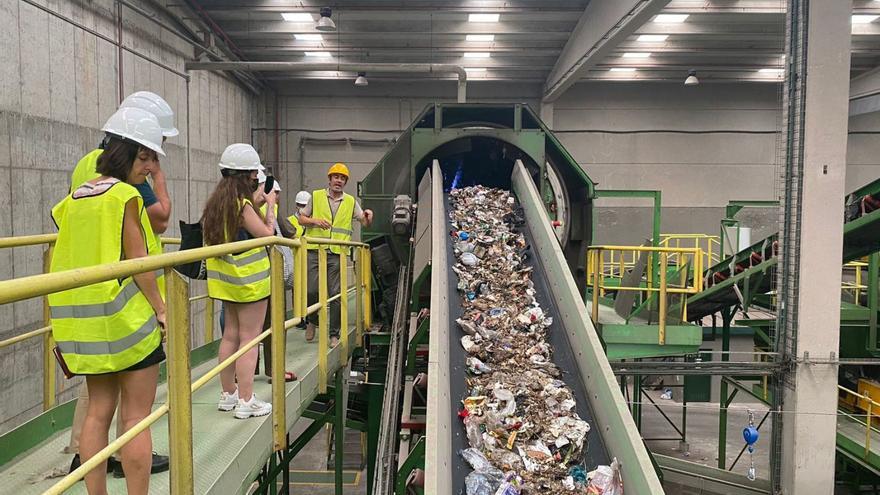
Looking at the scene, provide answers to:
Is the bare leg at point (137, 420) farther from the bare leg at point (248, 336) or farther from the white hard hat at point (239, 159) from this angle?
the white hard hat at point (239, 159)

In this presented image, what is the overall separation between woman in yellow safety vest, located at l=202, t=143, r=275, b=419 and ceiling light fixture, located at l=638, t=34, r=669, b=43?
8981 millimetres

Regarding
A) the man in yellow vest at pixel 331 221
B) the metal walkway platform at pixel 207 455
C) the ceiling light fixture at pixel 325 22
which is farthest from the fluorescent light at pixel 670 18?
the metal walkway platform at pixel 207 455

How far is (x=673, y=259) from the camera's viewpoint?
43.8 ft

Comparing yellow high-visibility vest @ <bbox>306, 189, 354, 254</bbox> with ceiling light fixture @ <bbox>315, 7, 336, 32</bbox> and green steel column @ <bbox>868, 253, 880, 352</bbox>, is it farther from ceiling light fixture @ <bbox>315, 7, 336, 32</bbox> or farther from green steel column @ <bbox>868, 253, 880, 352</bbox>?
green steel column @ <bbox>868, 253, 880, 352</bbox>

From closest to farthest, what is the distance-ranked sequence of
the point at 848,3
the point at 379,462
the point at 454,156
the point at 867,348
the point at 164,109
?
the point at 164,109 → the point at 379,462 → the point at 848,3 → the point at 454,156 → the point at 867,348

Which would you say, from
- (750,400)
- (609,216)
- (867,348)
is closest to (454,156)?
(867,348)

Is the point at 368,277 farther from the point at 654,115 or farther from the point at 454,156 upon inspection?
the point at 654,115

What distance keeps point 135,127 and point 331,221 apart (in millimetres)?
2856

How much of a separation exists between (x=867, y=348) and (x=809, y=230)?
9.32 feet

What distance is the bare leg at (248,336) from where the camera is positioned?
97.0 inches

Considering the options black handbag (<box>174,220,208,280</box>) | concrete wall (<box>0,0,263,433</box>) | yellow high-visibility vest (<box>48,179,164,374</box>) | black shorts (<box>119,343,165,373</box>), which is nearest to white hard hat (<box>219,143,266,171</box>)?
black handbag (<box>174,220,208,280</box>)

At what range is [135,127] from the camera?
1750mm

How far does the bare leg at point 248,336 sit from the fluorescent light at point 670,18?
27.9ft

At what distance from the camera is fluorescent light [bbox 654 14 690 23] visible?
29.7ft
